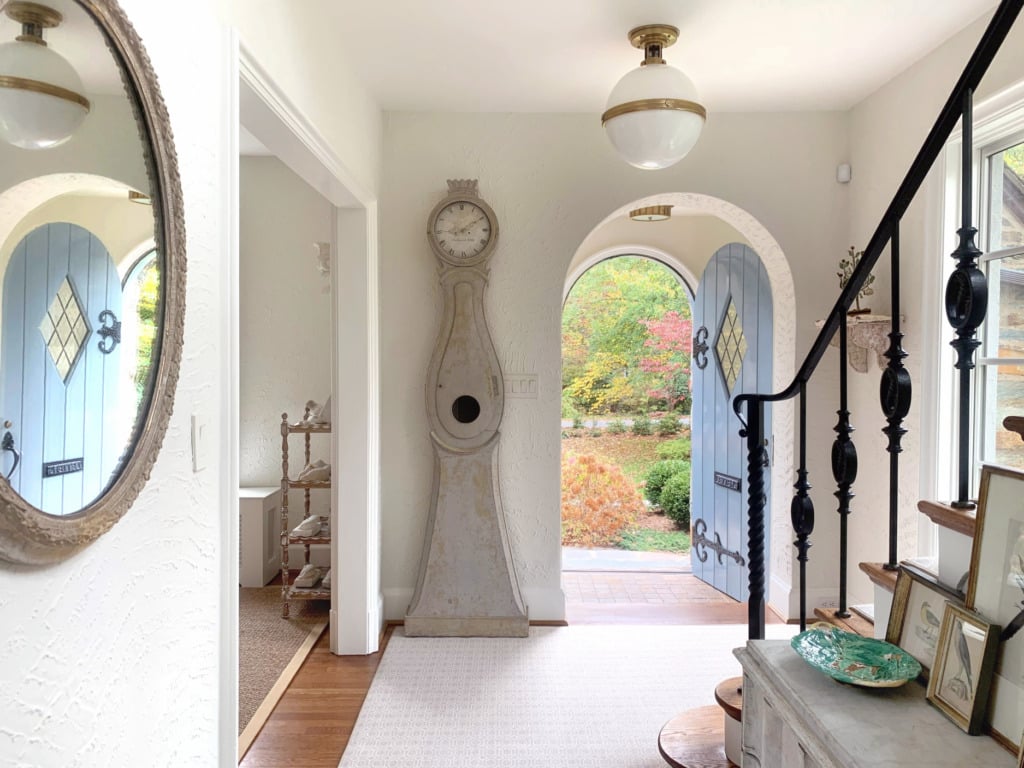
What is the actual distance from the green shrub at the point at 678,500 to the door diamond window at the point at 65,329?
5.92 meters

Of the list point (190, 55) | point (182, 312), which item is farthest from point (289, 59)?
point (182, 312)

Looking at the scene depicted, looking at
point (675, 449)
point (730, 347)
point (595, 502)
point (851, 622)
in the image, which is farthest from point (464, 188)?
point (675, 449)

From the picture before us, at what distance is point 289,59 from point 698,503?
3438 mm

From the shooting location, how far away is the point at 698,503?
446cm

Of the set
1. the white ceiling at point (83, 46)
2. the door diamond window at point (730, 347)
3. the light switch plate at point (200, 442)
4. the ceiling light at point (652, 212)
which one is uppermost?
the ceiling light at point (652, 212)

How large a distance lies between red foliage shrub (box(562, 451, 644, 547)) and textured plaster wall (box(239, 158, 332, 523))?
9.10 ft

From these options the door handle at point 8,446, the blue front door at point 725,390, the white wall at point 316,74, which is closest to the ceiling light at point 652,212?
the blue front door at point 725,390

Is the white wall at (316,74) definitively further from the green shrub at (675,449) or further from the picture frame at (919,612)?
the green shrub at (675,449)

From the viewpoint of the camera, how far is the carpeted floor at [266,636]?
2779 mm

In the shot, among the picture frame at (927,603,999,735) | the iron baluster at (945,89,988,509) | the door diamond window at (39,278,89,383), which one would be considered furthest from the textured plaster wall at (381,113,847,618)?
the door diamond window at (39,278,89,383)

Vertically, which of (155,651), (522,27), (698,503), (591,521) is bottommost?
(591,521)

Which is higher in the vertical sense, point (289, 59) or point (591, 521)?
point (289, 59)

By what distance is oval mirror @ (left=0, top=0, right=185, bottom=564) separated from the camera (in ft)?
2.69

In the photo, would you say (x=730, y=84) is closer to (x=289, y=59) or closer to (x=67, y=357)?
(x=289, y=59)
